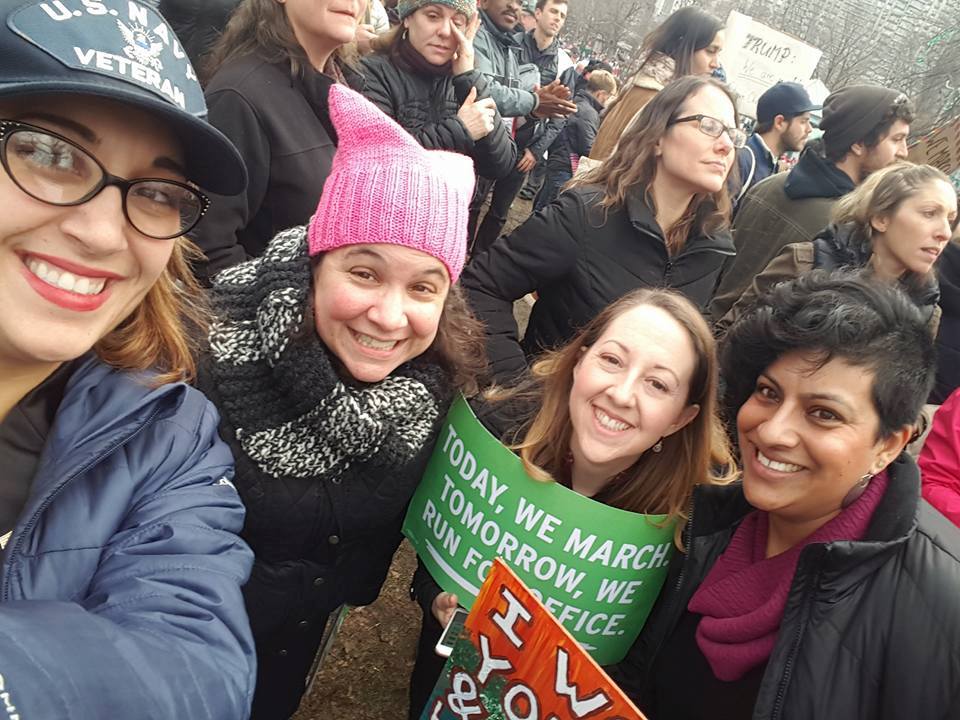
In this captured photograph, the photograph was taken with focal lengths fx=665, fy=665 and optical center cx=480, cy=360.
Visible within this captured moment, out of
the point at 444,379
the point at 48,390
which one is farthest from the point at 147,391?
the point at 444,379

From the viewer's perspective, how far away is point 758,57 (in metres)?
9.15

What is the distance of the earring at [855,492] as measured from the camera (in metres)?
1.76

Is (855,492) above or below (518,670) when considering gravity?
above

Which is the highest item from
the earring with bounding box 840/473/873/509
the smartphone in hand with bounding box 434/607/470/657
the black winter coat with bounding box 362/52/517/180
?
the black winter coat with bounding box 362/52/517/180

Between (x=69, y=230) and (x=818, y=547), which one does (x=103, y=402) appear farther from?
(x=818, y=547)

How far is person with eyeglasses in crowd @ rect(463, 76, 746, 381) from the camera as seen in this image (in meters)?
2.68

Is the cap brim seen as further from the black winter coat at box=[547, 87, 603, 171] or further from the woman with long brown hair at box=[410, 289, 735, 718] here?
the black winter coat at box=[547, 87, 603, 171]

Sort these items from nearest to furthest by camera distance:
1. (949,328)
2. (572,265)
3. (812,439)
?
(812,439) → (572,265) → (949,328)

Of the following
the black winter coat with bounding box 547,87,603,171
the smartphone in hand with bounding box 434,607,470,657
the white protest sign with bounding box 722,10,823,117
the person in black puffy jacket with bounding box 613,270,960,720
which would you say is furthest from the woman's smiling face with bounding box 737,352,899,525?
the white protest sign with bounding box 722,10,823,117

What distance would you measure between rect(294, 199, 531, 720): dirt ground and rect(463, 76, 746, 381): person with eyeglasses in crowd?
1.59 m

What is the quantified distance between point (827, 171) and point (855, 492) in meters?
3.08

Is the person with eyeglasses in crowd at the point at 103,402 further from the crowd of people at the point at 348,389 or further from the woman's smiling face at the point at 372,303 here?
the woman's smiling face at the point at 372,303

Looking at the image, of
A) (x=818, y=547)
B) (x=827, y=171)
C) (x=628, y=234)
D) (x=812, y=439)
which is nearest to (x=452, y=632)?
(x=818, y=547)

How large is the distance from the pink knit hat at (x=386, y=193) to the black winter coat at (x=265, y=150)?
1.69 ft
